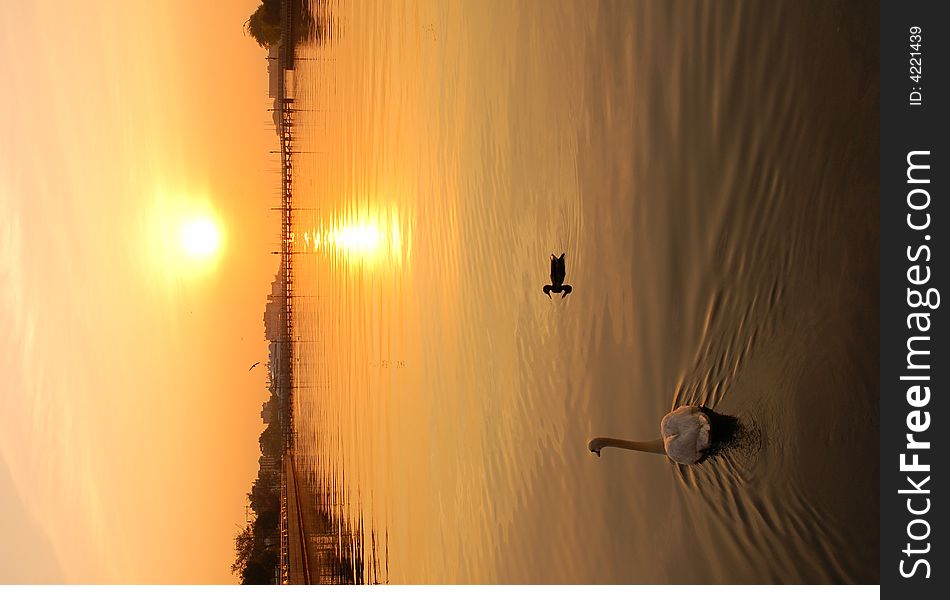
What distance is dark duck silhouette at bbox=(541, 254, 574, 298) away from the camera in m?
0.73

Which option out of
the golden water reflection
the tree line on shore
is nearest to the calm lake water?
the golden water reflection

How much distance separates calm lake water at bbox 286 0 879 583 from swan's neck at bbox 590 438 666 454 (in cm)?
2

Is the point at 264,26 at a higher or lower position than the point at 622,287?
higher

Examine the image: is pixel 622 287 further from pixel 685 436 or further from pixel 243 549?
pixel 243 549

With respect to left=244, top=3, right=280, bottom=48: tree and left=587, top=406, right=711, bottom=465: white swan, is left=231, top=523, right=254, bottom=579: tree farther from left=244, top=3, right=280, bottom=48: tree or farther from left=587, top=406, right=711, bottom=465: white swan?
left=587, top=406, right=711, bottom=465: white swan

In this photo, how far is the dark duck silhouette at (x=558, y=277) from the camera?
729 mm

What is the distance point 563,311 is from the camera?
74 centimetres

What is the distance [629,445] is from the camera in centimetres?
59

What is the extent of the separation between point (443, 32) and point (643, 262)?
0.55 meters

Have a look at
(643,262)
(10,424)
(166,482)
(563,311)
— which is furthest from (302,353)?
(643,262)

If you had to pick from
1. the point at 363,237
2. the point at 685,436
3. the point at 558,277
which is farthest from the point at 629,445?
the point at 363,237

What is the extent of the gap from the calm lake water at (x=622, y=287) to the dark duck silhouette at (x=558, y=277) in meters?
0.02

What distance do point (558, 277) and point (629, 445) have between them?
0.19 m

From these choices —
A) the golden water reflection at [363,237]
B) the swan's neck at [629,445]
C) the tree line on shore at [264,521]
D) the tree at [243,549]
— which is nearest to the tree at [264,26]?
the golden water reflection at [363,237]
